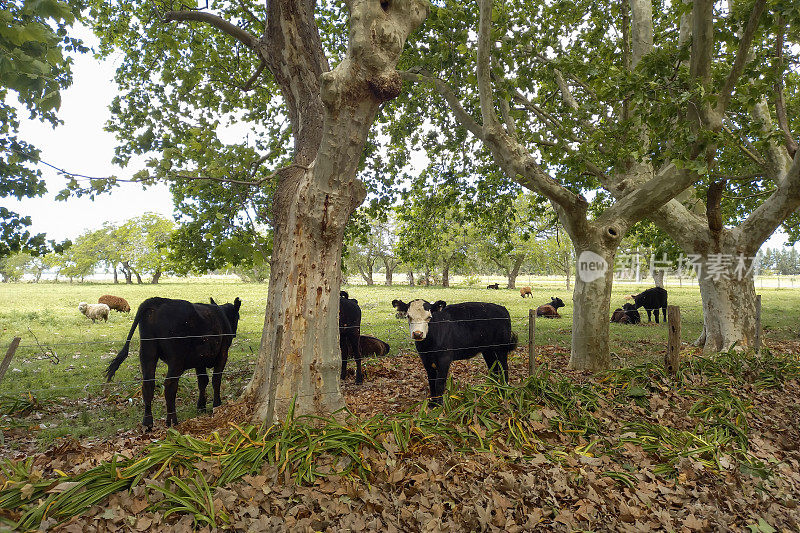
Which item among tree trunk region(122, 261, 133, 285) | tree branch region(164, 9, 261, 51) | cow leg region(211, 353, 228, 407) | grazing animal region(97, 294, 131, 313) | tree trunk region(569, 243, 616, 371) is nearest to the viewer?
cow leg region(211, 353, 228, 407)

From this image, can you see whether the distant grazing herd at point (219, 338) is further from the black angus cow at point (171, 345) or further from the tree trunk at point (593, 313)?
the tree trunk at point (593, 313)

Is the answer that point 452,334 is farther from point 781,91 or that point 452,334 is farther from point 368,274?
point 368,274

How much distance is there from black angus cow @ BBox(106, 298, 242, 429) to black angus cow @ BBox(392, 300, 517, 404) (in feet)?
9.59

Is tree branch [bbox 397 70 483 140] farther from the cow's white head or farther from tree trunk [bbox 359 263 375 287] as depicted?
tree trunk [bbox 359 263 375 287]

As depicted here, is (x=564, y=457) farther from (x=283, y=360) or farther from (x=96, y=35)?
(x=96, y=35)

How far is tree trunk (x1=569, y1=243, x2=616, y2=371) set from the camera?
7.89 metres

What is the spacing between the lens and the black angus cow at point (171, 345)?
18.0 ft

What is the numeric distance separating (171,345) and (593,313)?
749cm

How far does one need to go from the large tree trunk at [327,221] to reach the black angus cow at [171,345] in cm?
112

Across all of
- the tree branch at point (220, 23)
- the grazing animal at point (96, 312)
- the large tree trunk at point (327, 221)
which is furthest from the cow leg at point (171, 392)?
the grazing animal at point (96, 312)

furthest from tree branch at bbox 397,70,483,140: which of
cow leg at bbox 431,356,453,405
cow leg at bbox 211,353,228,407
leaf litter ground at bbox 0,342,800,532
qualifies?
cow leg at bbox 211,353,228,407

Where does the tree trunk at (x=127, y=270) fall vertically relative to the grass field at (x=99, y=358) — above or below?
above

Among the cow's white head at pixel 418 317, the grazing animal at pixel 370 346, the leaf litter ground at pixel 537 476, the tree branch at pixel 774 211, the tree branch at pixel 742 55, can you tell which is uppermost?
the tree branch at pixel 742 55

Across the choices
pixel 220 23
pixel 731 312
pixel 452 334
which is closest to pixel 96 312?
pixel 220 23
